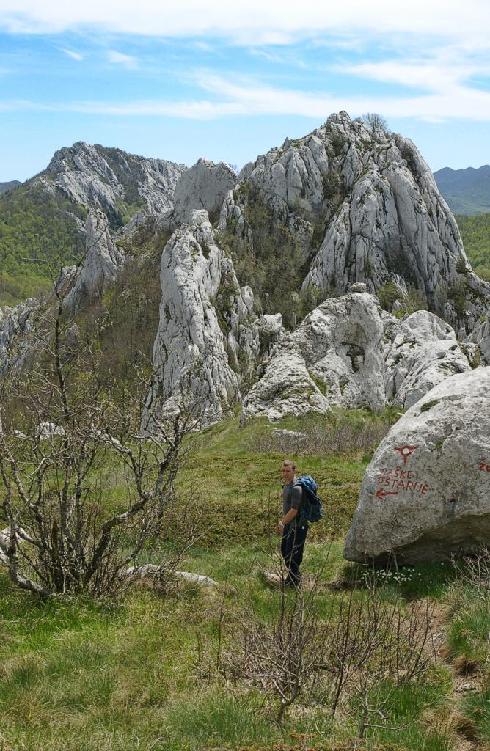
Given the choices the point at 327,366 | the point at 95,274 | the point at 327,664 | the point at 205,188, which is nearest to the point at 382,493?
the point at 327,664

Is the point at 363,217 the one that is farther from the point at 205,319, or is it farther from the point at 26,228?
the point at 26,228

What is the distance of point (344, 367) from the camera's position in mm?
34812

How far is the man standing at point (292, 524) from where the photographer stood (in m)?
9.93

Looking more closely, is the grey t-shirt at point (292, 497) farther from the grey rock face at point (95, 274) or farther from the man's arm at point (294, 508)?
the grey rock face at point (95, 274)

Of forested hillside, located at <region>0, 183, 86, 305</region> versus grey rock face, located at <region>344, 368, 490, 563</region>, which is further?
forested hillside, located at <region>0, 183, 86, 305</region>

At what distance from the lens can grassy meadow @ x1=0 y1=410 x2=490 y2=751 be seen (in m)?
5.35

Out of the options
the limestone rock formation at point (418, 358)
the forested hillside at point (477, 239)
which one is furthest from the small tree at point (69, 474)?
the forested hillside at point (477, 239)

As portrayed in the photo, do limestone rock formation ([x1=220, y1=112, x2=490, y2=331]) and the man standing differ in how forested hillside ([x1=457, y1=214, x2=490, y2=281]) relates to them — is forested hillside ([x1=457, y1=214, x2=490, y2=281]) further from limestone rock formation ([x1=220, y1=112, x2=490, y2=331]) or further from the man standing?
the man standing

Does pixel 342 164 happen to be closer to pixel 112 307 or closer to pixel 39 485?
pixel 112 307

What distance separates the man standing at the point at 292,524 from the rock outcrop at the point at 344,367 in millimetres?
18976

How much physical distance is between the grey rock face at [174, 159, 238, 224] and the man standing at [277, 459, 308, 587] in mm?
68375

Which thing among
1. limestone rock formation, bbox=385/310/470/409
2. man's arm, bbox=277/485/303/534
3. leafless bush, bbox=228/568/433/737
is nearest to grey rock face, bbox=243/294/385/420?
limestone rock formation, bbox=385/310/470/409

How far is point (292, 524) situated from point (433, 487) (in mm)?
2435

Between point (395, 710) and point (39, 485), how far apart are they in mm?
5356
